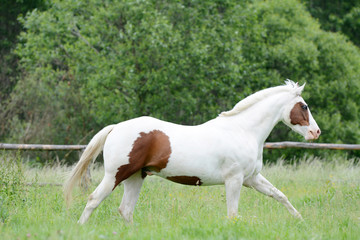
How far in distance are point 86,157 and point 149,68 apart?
900cm

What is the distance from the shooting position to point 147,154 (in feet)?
17.4

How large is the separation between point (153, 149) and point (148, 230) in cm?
119

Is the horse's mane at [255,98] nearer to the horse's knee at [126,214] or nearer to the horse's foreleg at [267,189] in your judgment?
the horse's foreleg at [267,189]

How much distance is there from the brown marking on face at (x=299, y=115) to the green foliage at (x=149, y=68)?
8036 millimetres

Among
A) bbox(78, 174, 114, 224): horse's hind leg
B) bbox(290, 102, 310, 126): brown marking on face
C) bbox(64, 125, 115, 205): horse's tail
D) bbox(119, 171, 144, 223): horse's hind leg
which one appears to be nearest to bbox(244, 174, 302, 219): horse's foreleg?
bbox(290, 102, 310, 126): brown marking on face

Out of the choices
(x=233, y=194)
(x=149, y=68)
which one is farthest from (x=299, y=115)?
(x=149, y=68)

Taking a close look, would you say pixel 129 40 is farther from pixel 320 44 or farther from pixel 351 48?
pixel 351 48

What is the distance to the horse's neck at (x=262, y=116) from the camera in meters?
5.66

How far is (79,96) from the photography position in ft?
52.1

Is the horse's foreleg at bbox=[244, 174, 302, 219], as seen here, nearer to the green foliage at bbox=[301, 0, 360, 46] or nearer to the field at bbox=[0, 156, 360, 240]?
the field at bbox=[0, 156, 360, 240]

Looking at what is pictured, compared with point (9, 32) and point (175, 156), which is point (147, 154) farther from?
point (9, 32)

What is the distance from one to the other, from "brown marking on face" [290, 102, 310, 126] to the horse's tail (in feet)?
7.31

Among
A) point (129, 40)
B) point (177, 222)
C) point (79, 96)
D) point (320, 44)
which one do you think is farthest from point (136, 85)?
point (177, 222)

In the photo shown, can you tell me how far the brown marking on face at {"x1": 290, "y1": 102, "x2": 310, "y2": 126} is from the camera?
575 cm
